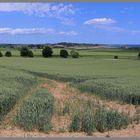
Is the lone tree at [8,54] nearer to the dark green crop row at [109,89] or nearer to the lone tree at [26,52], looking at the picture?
the lone tree at [26,52]

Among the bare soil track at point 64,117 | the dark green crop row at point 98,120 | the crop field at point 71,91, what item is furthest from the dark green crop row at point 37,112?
the dark green crop row at point 98,120

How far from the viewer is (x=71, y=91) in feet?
27.6

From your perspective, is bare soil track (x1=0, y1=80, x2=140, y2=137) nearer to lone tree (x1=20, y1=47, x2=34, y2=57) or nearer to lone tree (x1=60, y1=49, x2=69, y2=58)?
lone tree (x1=60, y1=49, x2=69, y2=58)

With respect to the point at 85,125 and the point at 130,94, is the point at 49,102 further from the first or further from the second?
the point at 130,94

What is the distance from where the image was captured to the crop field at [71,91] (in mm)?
7590

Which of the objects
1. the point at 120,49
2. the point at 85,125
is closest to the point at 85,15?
the point at 120,49

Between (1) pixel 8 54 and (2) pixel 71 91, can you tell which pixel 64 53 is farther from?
(1) pixel 8 54

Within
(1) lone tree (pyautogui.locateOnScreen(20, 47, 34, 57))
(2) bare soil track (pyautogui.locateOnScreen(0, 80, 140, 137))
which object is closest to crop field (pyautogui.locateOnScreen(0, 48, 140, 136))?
(2) bare soil track (pyautogui.locateOnScreen(0, 80, 140, 137))

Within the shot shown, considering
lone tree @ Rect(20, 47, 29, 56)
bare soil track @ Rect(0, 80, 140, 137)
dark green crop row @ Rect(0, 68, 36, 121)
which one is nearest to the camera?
bare soil track @ Rect(0, 80, 140, 137)

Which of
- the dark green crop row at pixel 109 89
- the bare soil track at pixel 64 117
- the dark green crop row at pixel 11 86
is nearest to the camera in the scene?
the bare soil track at pixel 64 117

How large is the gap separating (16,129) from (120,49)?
2632mm

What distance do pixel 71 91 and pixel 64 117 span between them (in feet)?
2.48

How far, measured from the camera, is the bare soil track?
727 centimetres

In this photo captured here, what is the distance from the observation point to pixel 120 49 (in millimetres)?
8297
